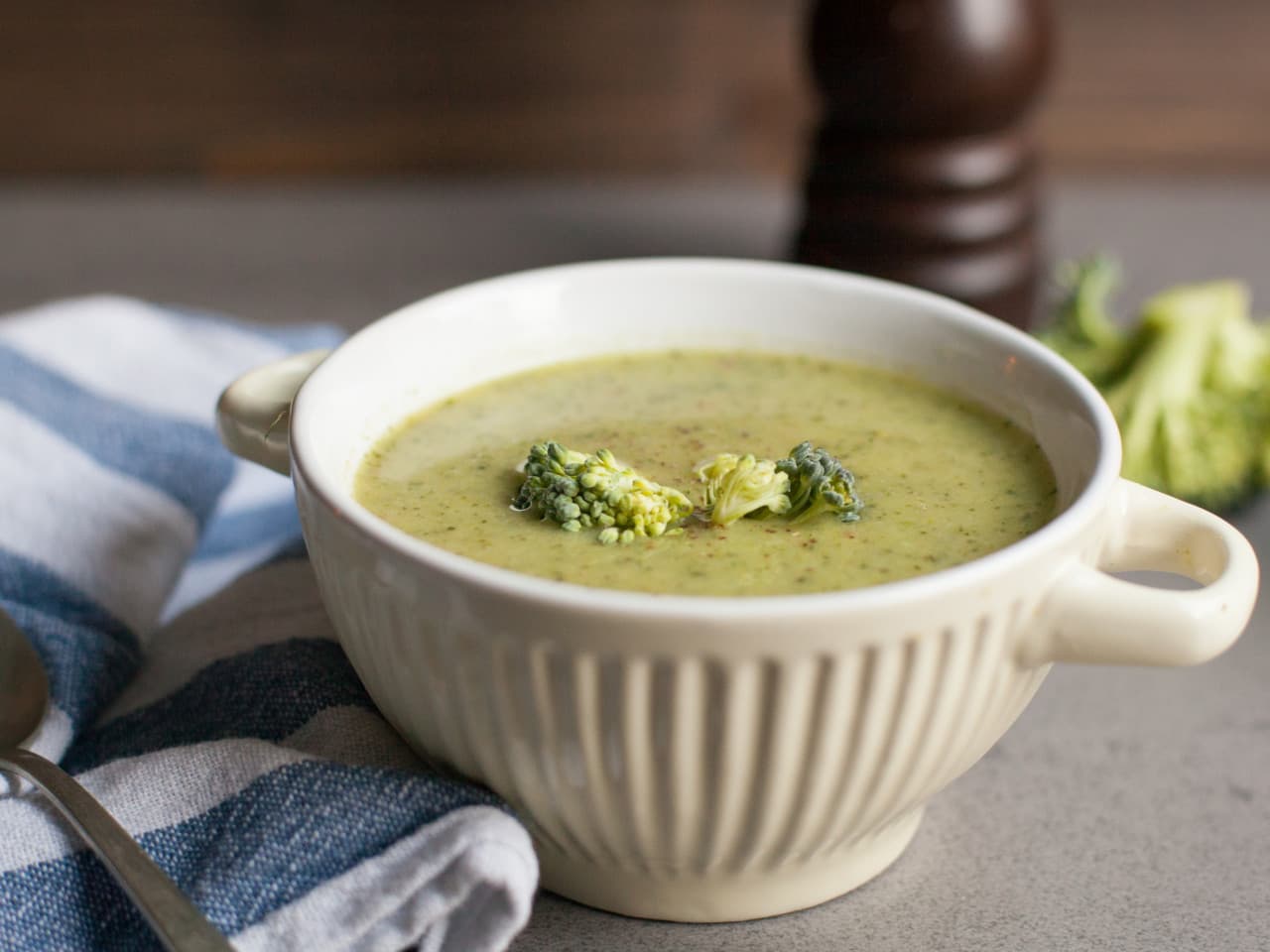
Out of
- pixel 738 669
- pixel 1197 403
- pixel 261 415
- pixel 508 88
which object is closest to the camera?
pixel 738 669

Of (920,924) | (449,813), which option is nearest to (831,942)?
(920,924)

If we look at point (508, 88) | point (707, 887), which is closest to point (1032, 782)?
point (707, 887)

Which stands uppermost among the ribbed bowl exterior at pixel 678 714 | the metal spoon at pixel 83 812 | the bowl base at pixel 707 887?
the ribbed bowl exterior at pixel 678 714

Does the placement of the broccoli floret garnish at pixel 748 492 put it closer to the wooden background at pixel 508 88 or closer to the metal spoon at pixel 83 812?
the metal spoon at pixel 83 812

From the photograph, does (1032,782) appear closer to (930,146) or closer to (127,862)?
(127,862)

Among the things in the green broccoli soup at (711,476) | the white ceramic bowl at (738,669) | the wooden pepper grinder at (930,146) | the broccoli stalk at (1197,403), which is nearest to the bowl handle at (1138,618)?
the white ceramic bowl at (738,669)
